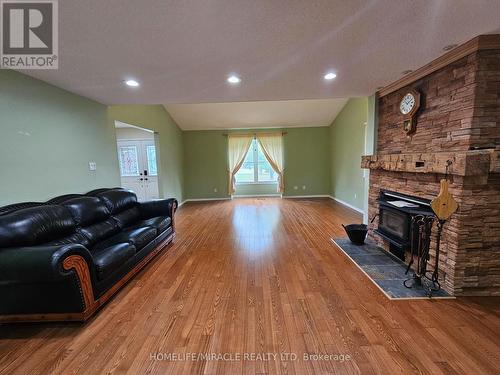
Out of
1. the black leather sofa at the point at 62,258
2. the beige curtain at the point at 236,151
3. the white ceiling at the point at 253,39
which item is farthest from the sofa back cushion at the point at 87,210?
the beige curtain at the point at 236,151

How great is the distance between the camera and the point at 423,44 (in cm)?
196

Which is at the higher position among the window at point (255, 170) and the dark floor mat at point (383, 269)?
the window at point (255, 170)

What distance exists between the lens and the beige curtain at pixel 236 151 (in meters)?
7.48

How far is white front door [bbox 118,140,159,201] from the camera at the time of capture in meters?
7.05

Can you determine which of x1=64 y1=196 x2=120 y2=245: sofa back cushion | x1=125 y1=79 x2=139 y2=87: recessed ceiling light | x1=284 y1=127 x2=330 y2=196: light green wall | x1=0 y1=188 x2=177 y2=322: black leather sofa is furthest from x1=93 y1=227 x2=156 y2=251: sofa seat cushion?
x1=284 y1=127 x2=330 y2=196: light green wall

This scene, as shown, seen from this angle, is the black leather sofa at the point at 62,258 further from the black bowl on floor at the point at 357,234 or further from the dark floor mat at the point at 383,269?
the black bowl on floor at the point at 357,234

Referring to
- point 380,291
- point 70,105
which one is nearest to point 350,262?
point 380,291

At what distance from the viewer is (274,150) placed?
750cm

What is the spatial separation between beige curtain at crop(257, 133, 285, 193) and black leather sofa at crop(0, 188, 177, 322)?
524 centimetres

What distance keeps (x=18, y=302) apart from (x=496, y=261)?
419cm

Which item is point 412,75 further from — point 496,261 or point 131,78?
point 131,78

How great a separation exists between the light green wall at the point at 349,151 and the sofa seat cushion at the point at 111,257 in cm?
481

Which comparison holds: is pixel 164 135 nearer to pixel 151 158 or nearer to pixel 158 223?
pixel 151 158

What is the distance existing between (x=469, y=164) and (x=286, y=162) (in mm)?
5799
